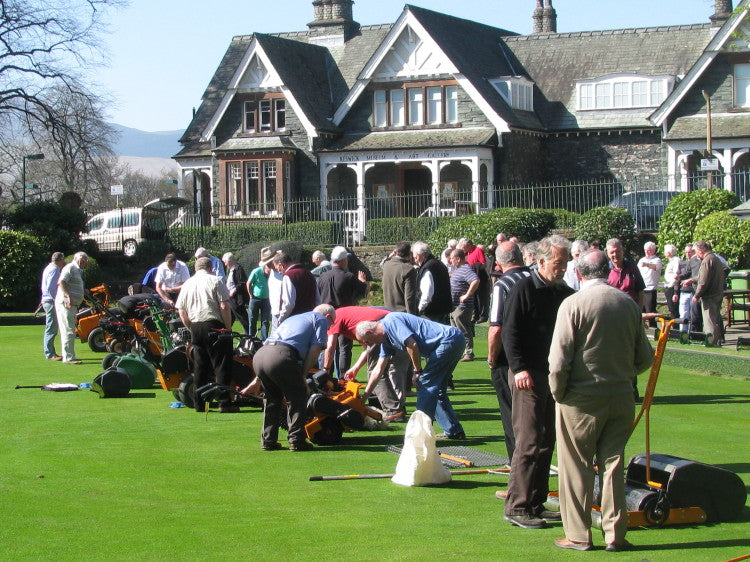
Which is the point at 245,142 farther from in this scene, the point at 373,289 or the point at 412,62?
the point at 373,289

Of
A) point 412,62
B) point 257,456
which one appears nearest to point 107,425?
point 257,456

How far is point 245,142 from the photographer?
43.6 metres

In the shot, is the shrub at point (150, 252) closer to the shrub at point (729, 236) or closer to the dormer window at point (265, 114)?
the dormer window at point (265, 114)

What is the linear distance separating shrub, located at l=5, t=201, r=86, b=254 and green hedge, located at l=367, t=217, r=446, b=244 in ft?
31.2

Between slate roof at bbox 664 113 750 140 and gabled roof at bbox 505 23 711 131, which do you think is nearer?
slate roof at bbox 664 113 750 140

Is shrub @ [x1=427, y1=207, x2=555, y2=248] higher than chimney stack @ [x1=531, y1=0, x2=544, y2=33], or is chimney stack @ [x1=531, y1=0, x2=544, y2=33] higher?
chimney stack @ [x1=531, y1=0, x2=544, y2=33]

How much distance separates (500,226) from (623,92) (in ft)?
47.7

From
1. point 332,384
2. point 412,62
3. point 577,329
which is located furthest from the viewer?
point 412,62

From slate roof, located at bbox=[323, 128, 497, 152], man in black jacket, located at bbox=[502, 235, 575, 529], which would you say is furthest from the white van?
man in black jacket, located at bbox=[502, 235, 575, 529]

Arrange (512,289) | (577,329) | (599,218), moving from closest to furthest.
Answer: (577,329), (512,289), (599,218)

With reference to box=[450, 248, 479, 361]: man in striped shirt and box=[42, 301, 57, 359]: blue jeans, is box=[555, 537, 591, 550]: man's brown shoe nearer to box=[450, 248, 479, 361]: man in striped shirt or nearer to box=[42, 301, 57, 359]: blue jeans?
box=[450, 248, 479, 361]: man in striped shirt

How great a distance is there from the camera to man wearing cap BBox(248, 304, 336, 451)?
10602 millimetres

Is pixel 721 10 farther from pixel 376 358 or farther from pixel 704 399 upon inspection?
pixel 376 358

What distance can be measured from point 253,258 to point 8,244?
7064mm
